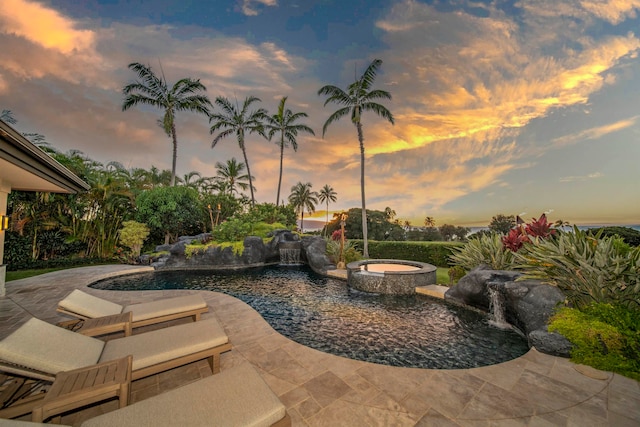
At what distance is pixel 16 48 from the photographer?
1062cm

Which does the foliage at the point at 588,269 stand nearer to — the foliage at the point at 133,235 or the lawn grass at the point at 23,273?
the lawn grass at the point at 23,273

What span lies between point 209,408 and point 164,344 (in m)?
1.56

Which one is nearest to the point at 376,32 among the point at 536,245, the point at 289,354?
the point at 536,245

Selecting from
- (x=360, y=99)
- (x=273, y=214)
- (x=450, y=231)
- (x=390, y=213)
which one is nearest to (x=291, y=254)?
(x=273, y=214)

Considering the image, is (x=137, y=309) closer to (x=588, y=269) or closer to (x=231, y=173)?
(x=588, y=269)

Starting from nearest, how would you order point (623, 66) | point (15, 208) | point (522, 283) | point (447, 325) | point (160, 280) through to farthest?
point (522, 283), point (447, 325), point (623, 66), point (160, 280), point (15, 208)

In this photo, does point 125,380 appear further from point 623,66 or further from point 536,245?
point 623,66

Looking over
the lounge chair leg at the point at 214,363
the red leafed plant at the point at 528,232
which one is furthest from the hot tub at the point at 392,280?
the lounge chair leg at the point at 214,363

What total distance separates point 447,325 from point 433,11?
14.2 meters

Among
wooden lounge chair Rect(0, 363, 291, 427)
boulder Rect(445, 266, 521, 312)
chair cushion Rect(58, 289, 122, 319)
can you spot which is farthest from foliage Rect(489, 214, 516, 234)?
chair cushion Rect(58, 289, 122, 319)

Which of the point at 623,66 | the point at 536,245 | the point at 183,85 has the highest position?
the point at 183,85

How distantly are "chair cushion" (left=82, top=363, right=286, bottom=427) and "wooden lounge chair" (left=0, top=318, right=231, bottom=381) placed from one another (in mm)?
894

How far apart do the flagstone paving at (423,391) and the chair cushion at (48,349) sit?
1.97 ft

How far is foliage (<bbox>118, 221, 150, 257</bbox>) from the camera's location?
1470cm
